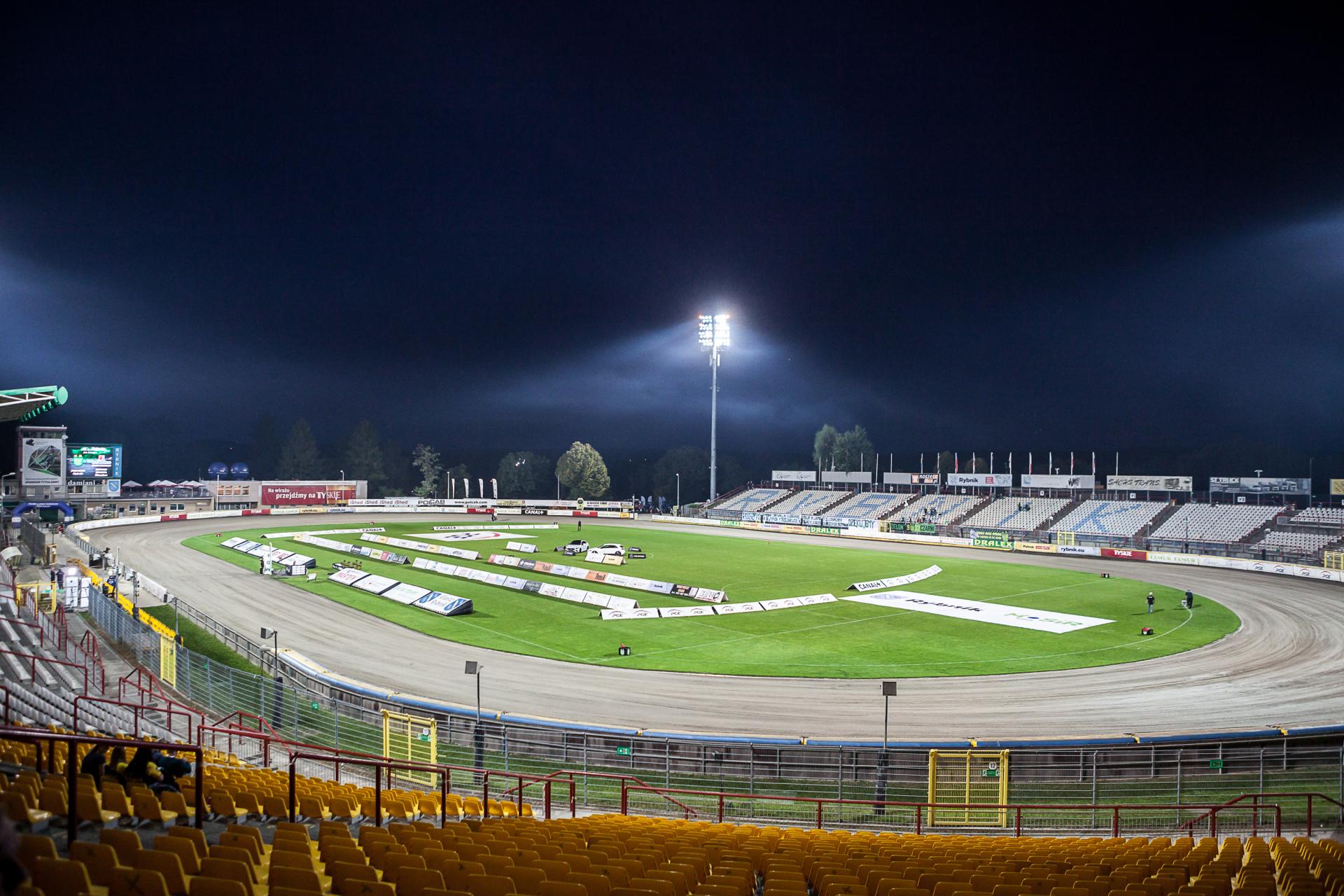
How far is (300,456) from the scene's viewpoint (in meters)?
137

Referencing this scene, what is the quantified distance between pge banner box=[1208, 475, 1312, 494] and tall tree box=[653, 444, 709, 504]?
83755 millimetres

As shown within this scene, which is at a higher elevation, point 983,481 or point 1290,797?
point 983,481

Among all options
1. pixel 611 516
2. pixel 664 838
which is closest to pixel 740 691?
pixel 664 838

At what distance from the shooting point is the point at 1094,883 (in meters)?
8.05

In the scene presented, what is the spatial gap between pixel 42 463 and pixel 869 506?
285ft

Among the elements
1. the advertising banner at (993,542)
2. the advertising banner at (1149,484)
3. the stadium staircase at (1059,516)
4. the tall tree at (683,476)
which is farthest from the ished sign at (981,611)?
the tall tree at (683,476)

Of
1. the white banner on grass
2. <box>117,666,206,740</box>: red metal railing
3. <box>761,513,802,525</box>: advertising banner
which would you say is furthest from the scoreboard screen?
the white banner on grass

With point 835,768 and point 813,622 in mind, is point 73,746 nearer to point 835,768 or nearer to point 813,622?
point 835,768

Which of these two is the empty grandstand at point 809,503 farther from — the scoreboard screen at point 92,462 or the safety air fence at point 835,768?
the safety air fence at point 835,768

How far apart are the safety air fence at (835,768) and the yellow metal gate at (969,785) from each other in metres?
0.35

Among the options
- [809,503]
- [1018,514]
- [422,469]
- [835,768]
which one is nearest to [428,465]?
[422,469]

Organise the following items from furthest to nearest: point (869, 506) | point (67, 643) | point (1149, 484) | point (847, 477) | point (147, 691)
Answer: point (847, 477)
point (869, 506)
point (1149, 484)
point (67, 643)
point (147, 691)

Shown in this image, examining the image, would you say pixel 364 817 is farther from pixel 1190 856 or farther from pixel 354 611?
pixel 354 611

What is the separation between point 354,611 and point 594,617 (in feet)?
37.6
